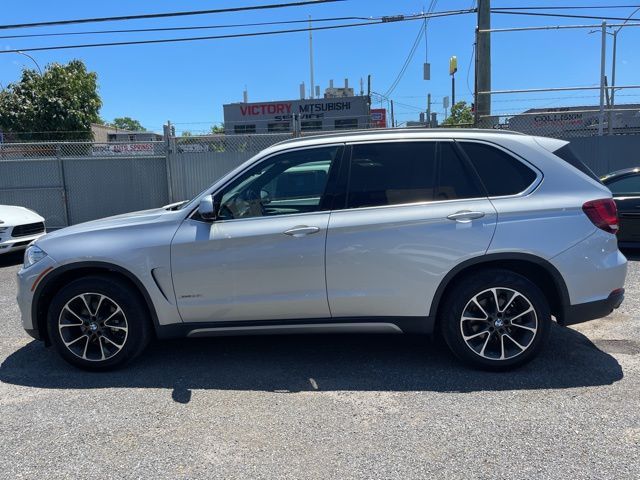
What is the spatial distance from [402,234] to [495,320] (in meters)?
0.97

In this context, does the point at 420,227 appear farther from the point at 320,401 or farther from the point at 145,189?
the point at 145,189

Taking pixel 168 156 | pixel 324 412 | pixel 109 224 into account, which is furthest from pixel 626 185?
pixel 168 156

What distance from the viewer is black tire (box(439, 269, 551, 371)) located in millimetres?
4023

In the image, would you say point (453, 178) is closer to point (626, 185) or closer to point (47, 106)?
point (626, 185)

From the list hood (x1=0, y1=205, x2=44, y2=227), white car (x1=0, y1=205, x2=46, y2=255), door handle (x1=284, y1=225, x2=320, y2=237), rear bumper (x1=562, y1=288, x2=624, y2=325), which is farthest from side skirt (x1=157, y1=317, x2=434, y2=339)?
hood (x1=0, y1=205, x2=44, y2=227)

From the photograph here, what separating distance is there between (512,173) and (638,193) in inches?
210

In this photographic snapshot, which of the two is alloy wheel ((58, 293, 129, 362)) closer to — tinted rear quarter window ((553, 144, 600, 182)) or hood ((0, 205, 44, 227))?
tinted rear quarter window ((553, 144, 600, 182))

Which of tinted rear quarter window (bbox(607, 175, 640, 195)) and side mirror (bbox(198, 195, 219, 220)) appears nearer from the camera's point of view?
side mirror (bbox(198, 195, 219, 220))

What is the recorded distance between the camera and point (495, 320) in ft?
13.4

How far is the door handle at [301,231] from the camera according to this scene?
402cm

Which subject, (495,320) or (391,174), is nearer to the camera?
(495,320)

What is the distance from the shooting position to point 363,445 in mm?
3188

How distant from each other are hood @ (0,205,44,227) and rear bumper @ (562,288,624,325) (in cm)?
879

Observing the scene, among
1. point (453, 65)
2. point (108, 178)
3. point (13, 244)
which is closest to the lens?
point (13, 244)
